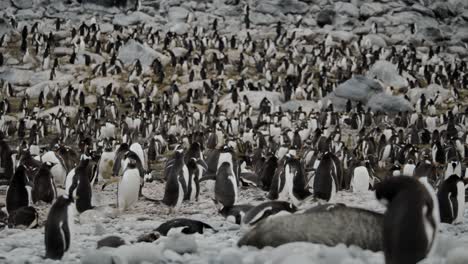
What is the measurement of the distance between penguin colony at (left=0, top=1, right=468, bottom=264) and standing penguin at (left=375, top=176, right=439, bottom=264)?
0.01 metres

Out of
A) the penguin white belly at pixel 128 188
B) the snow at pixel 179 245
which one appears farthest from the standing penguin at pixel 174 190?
the penguin white belly at pixel 128 188

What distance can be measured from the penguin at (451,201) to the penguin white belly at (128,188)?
18.2 feet

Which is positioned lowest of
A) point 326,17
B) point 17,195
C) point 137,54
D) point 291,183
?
point 17,195

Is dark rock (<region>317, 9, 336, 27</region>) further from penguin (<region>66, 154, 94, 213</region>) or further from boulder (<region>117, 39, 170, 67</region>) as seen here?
penguin (<region>66, 154, 94, 213</region>)

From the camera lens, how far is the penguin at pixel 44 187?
11945 millimetres

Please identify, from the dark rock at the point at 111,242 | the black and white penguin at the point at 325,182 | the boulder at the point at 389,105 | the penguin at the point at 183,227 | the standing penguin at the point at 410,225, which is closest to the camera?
the standing penguin at the point at 410,225

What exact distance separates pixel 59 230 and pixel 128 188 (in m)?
4.55

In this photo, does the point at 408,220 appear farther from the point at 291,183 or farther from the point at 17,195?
the point at 17,195

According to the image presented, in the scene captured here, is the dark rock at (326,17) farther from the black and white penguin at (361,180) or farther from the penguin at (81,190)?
the penguin at (81,190)

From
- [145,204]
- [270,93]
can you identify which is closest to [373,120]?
[270,93]

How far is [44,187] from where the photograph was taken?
12.0 metres

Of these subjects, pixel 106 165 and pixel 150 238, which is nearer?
pixel 150 238

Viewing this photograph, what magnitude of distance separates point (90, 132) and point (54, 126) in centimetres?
246

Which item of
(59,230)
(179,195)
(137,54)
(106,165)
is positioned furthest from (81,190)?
(137,54)
